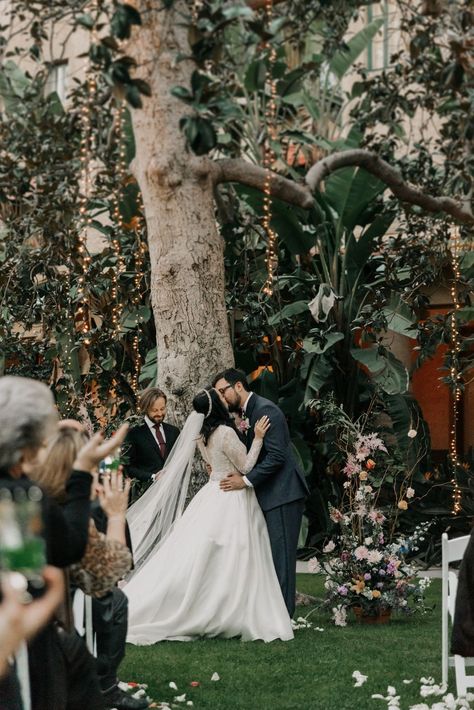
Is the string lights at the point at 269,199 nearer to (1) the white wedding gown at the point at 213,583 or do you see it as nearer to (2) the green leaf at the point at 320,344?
(2) the green leaf at the point at 320,344

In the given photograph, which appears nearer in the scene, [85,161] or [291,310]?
[85,161]

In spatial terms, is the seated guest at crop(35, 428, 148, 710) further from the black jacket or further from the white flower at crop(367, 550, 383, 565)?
the black jacket

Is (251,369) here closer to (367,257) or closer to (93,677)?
(367,257)

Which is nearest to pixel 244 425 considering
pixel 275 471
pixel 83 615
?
pixel 275 471

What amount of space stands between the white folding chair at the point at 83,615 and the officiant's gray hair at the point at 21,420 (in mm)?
1829

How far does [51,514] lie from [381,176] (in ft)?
25.7

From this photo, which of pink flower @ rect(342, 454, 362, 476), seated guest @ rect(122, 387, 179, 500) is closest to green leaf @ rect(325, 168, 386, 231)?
seated guest @ rect(122, 387, 179, 500)

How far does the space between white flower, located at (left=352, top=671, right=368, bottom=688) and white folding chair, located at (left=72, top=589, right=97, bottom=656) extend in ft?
6.28

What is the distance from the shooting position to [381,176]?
10.7 meters

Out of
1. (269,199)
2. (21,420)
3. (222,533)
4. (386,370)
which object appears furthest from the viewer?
(386,370)

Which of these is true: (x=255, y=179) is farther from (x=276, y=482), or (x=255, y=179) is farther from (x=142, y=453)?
(x=276, y=482)

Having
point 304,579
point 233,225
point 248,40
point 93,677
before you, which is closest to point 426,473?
point 304,579

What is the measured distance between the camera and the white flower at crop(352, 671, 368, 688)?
22.6 feet

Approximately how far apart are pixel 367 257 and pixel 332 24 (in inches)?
192
